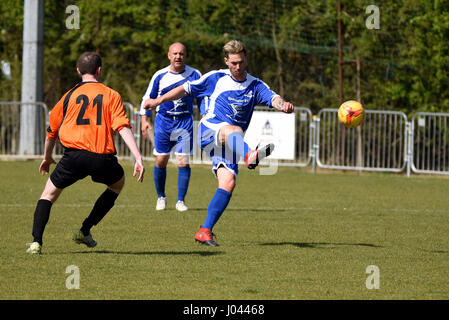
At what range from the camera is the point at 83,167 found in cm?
740

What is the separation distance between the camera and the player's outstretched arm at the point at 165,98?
8.42 m

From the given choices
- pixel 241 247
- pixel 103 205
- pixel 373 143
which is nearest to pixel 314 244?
pixel 241 247

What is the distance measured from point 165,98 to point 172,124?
363 centimetres

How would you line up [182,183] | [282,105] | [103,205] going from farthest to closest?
[182,183] < [282,105] < [103,205]

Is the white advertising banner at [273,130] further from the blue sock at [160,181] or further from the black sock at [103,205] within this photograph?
the black sock at [103,205]

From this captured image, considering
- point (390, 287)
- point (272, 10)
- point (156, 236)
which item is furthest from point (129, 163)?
point (390, 287)

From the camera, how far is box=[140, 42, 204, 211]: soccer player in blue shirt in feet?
39.1

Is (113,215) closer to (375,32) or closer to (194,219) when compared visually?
(194,219)

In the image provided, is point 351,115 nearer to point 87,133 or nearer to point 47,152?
point 87,133

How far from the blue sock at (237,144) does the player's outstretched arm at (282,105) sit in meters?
0.48

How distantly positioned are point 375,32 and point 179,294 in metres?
17.5

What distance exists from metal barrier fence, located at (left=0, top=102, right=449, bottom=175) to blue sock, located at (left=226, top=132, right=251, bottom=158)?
11.8 metres

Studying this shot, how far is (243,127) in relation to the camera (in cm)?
887

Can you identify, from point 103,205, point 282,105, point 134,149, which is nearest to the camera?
point 134,149
